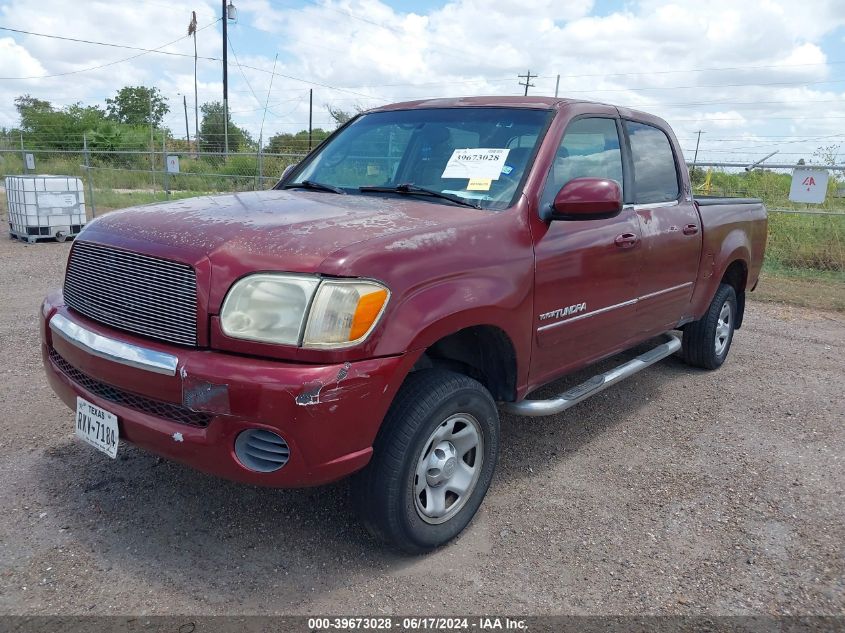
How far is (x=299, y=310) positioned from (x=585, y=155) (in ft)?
6.95

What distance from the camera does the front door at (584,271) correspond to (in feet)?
10.7

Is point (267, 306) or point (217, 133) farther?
point (217, 133)

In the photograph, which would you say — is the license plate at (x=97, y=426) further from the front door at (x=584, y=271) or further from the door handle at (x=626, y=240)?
the door handle at (x=626, y=240)

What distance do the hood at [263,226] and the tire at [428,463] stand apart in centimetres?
66

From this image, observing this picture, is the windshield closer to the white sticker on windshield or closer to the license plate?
the white sticker on windshield

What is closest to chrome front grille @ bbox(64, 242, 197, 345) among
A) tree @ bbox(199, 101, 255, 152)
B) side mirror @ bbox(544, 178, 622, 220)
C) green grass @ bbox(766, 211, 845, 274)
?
side mirror @ bbox(544, 178, 622, 220)

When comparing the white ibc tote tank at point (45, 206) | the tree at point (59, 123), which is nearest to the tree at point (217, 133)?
the tree at point (59, 123)

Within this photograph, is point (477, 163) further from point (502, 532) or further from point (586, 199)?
point (502, 532)

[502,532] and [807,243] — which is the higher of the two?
[807,243]

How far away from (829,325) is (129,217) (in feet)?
24.4

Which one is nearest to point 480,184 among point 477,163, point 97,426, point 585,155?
point 477,163

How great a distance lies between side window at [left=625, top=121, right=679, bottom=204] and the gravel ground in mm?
1516

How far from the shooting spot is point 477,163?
336 cm

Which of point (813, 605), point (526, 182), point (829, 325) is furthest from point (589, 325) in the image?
point (829, 325)
